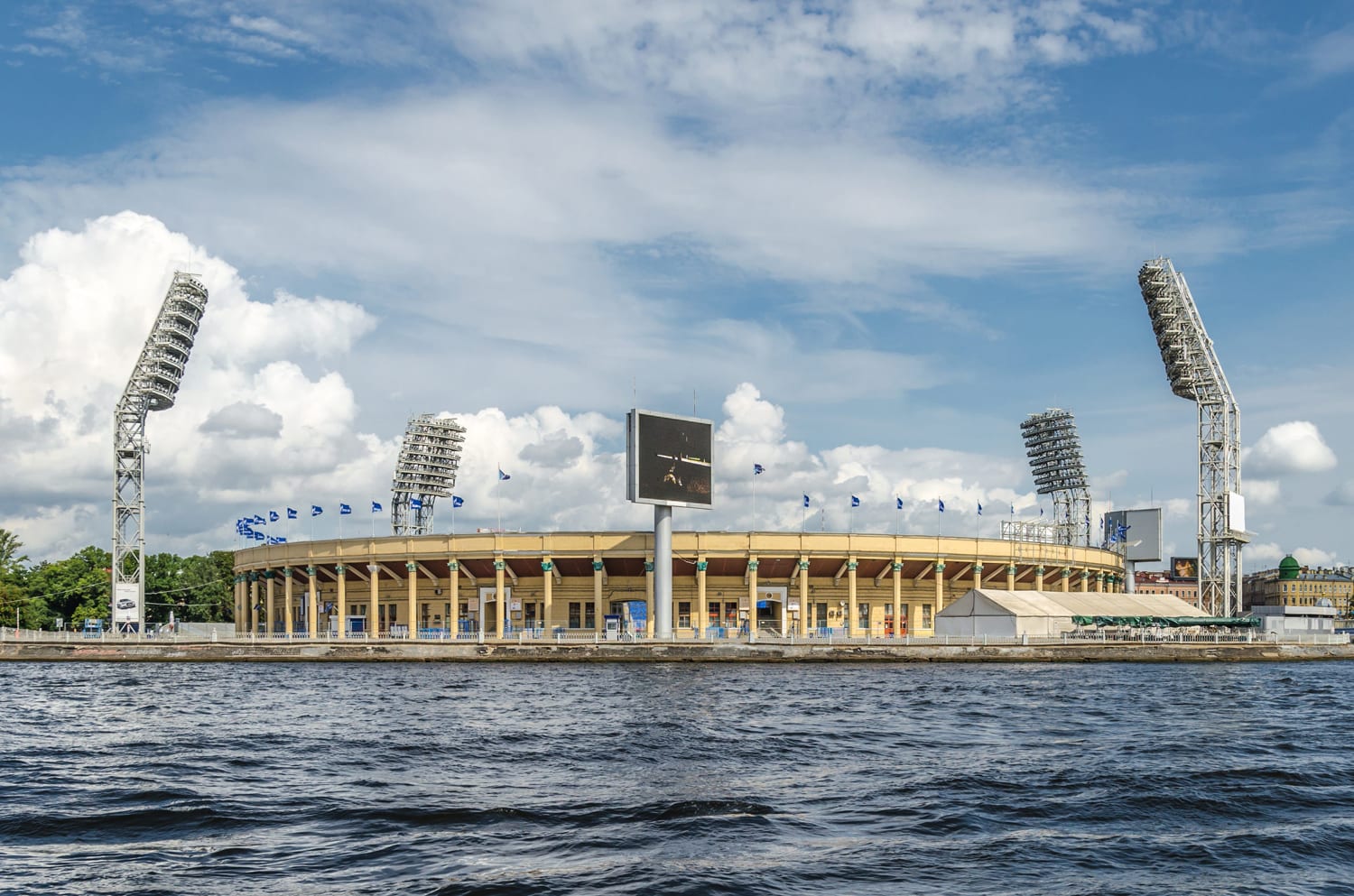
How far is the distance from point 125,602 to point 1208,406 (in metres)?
101

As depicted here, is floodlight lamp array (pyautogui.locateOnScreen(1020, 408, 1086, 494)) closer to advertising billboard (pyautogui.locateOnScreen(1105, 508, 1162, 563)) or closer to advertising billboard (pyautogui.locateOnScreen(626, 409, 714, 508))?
advertising billboard (pyautogui.locateOnScreen(1105, 508, 1162, 563))

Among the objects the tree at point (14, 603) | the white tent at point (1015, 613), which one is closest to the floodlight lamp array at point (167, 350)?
the tree at point (14, 603)

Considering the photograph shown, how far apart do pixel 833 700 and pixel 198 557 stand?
122071 millimetres

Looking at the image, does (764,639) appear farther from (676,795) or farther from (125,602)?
(676,795)

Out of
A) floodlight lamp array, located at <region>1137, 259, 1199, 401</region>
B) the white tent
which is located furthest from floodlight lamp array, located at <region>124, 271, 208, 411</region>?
floodlight lamp array, located at <region>1137, 259, 1199, 401</region>

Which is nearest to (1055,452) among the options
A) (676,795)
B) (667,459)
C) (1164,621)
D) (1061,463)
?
(1061,463)

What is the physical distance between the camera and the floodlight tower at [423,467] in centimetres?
14775

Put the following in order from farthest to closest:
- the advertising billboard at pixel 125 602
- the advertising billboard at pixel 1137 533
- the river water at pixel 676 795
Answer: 1. the advertising billboard at pixel 1137 533
2. the advertising billboard at pixel 125 602
3. the river water at pixel 676 795

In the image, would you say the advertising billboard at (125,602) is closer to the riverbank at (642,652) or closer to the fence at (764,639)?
the fence at (764,639)

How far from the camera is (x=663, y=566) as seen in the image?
3487 inches

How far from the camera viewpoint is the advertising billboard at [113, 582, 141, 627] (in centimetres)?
9712

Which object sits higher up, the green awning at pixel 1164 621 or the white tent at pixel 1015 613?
the white tent at pixel 1015 613

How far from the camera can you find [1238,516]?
11631cm

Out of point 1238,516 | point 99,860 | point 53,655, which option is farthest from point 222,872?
point 1238,516
